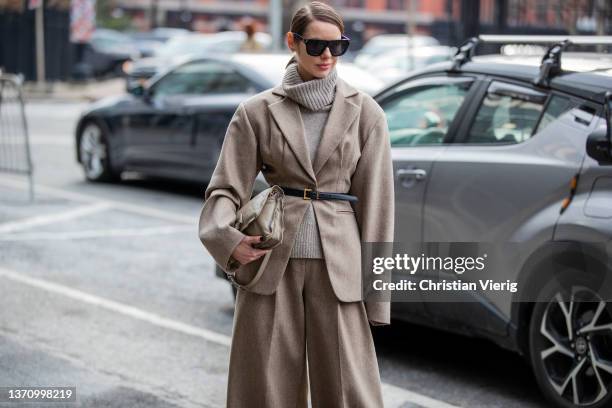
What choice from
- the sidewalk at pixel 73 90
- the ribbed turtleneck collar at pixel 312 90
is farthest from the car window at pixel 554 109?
the sidewalk at pixel 73 90

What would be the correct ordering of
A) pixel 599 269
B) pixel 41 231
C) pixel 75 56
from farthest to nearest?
pixel 75 56 → pixel 41 231 → pixel 599 269

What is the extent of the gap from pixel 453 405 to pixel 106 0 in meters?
62.1

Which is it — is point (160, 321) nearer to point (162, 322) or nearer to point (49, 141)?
point (162, 322)

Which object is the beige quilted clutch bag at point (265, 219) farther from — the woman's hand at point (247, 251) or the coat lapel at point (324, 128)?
the coat lapel at point (324, 128)

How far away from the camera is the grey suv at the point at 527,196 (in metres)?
5.10

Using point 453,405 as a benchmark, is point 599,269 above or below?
above

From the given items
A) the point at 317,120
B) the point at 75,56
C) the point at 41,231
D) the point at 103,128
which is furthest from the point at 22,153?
the point at 75,56

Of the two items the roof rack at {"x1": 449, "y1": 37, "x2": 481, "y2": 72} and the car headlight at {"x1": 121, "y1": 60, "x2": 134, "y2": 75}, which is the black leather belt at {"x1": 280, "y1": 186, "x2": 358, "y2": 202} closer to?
the roof rack at {"x1": 449, "y1": 37, "x2": 481, "y2": 72}

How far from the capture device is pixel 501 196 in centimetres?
553

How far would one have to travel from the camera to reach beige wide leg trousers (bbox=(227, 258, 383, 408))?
3873 mm

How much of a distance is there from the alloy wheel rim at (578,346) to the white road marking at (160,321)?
55 cm

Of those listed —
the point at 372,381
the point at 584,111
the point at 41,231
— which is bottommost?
the point at 41,231

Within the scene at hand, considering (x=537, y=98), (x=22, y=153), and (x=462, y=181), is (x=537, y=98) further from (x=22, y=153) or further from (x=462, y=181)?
(x=22, y=153)

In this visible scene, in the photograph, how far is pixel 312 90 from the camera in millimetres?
3859
